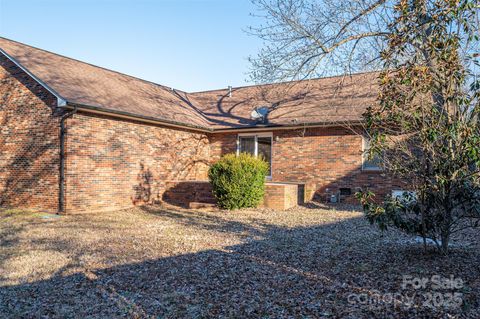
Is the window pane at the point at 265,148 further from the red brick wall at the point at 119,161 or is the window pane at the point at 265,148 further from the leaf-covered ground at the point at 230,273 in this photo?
the leaf-covered ground at the point at 230,273

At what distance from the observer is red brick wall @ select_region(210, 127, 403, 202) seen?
12680 millimetres

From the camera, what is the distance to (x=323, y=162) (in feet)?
43.9

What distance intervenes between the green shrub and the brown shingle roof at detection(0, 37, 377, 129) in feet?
9.03

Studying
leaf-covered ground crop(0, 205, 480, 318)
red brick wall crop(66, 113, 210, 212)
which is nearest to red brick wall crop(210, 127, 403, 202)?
red brick wall crop(66, 113, 210, 212)

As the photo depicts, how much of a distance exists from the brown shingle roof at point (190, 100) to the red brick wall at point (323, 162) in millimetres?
671

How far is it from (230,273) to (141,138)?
8650mm

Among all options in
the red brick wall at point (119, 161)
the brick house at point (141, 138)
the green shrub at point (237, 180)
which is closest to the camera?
the red brick wall at point (119, 161)

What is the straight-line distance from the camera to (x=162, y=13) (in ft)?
34.6

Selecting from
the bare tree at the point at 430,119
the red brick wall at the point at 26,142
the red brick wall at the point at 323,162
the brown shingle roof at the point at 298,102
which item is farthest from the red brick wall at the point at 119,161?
the bare tree at the point at 430,119

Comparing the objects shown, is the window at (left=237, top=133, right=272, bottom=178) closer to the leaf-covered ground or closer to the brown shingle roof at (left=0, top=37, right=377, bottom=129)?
the brown shingle roof at (left=0, top=37, right=377, bottom=129)

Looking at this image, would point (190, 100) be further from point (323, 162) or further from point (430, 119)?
point (430, 119)

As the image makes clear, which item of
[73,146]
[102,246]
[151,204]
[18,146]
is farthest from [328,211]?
[18,146]

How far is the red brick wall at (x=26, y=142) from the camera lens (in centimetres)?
1074

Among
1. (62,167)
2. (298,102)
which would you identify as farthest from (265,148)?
(62,167)
